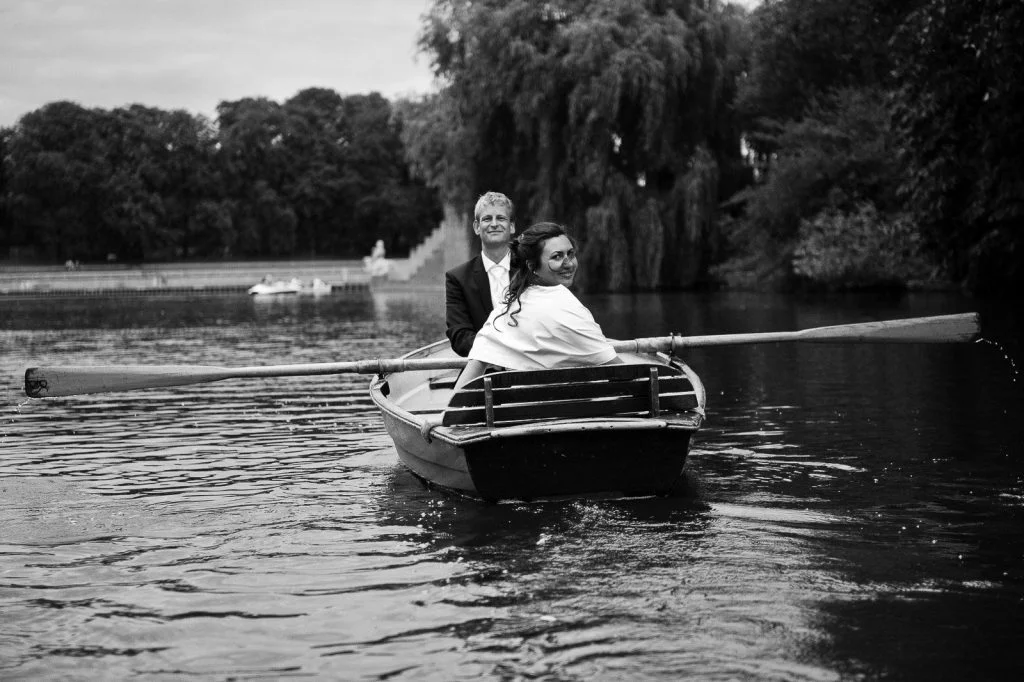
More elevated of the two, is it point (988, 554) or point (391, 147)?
point (391, 147)

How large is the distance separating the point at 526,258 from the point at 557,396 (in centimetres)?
78

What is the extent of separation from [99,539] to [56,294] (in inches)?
2543

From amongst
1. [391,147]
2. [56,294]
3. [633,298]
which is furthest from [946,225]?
[391,147]

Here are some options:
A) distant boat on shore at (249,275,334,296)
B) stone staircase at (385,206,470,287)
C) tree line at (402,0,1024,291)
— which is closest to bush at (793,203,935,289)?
tree line at (402,0,1024,291)

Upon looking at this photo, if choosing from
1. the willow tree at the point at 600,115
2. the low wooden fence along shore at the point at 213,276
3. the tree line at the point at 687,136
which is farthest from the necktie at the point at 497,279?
the low wooden fence along shore at the point at 213,276

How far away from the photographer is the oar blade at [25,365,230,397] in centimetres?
812

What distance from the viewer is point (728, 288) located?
134ft

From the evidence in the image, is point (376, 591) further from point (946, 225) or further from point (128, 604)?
point (946, 225)

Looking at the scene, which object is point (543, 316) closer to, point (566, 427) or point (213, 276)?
point (566, 427)

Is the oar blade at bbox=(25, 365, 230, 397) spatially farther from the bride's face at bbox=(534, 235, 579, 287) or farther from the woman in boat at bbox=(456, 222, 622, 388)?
the bride's face at bbox=(534, 235, 579, 287)

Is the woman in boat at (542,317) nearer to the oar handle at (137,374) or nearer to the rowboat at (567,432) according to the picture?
the rowboat at (567,432)

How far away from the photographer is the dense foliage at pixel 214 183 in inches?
2992

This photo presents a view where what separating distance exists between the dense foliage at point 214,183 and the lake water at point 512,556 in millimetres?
64245

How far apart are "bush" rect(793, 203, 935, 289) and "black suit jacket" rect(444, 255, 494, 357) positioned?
26.2m
